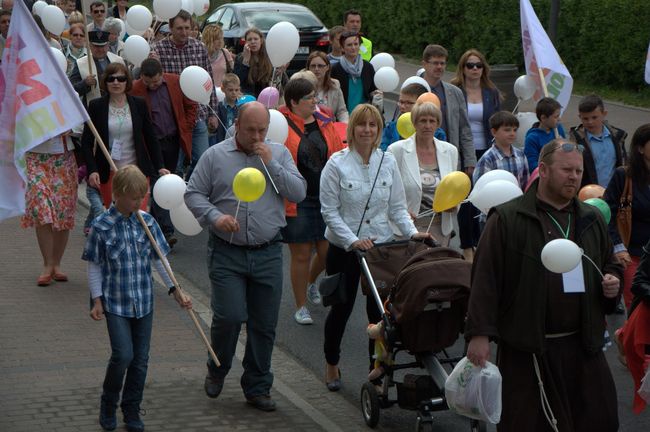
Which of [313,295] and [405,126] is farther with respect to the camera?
[313,295]

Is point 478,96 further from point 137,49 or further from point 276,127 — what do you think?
point 137,49

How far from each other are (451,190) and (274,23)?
16.0 meters

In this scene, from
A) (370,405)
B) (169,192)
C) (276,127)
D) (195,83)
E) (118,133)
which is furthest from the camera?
(195,83)

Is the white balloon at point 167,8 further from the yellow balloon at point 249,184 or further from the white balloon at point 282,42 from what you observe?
the yellow balloon at point 249,184

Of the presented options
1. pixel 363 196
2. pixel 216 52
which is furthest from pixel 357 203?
pixel 216 52

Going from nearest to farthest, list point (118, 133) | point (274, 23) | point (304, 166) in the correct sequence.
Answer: point (304, 166)
point (118, 133)
point (274, 23)

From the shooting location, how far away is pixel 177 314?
969 cm

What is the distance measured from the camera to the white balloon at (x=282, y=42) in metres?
11.9

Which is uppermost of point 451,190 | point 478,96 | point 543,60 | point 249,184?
point 543,60

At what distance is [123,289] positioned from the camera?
6906 millimetres

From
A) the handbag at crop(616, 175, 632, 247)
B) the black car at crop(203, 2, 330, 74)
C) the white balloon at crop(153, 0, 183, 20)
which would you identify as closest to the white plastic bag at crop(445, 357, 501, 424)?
the handbag at crop(616, 175, 632, 247)

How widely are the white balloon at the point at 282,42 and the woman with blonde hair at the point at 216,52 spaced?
111 inches

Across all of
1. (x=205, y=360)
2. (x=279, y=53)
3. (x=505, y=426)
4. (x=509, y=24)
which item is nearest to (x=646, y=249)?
(x=505, y=426)

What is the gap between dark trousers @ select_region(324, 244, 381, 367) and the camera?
7.86 meters
